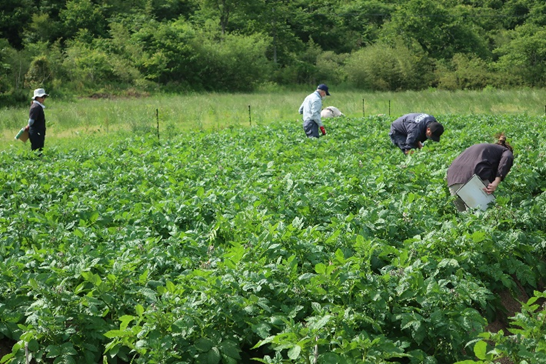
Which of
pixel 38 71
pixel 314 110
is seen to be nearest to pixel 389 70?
pixel 38 71

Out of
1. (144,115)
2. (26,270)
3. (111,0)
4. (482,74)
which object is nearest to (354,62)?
(482,74)

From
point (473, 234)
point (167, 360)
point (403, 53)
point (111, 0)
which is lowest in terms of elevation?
point (167, 360)

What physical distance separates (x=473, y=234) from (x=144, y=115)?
16452 millimetres

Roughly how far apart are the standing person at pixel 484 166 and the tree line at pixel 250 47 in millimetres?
23278

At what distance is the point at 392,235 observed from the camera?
562 cm

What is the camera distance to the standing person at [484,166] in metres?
6.80

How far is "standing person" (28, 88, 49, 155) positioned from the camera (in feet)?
37.8

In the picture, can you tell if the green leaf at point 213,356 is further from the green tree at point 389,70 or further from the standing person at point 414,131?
the green tree at point 389,70

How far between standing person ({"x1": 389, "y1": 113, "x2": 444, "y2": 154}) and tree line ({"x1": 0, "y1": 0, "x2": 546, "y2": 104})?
20.4m

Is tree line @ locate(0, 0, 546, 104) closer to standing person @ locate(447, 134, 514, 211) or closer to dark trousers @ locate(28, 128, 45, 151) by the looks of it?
dark trousers @ locate(28, 128, 45, 151)

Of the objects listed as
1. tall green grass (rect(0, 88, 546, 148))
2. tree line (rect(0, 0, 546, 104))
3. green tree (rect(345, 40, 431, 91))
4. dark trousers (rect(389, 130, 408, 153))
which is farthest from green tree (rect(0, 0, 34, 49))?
dark trousers (rect(389, 130, 408, 153))

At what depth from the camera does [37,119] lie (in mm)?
11727

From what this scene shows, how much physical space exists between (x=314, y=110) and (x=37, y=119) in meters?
5.59

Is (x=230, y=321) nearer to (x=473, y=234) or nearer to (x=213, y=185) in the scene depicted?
(x=473, y=234)
